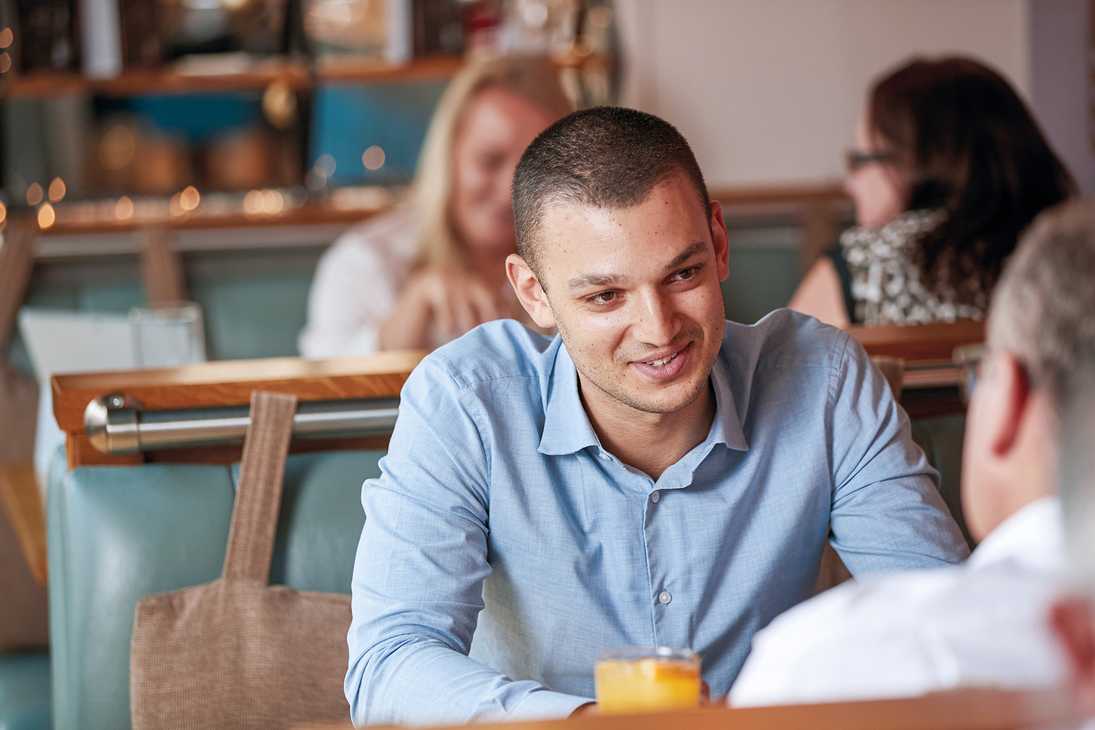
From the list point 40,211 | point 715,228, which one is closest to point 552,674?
point 715,228

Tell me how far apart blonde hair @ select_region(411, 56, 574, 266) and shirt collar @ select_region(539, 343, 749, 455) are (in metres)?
1.44

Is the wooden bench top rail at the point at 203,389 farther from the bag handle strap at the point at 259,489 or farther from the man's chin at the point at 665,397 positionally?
the man's chin at the point at 665,397

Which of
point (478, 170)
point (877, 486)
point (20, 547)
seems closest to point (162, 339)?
point (20, 547)

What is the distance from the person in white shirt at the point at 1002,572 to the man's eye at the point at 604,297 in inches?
20.3

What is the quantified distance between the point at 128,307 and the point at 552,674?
241cm

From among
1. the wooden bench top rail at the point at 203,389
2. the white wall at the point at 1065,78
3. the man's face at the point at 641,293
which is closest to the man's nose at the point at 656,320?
the man's face at the point at 641,293

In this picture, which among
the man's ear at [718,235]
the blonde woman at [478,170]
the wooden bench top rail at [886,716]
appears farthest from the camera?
the blonde woman at [478,170]

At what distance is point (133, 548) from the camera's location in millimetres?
1568

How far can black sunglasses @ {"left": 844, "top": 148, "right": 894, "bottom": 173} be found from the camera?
95.1 inches

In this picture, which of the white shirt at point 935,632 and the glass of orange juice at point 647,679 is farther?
the glass of orange juice at point 647,679

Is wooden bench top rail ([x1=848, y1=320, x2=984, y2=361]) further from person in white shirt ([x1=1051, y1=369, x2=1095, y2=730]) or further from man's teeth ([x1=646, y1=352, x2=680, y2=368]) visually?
person in white shirt ([x1=1051, y1=369, x2=1095, y2=730])

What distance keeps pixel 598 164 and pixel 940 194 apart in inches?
46.5

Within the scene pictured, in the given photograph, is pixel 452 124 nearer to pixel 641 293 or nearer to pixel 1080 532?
pixel 641 293

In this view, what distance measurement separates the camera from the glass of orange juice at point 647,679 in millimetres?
977
